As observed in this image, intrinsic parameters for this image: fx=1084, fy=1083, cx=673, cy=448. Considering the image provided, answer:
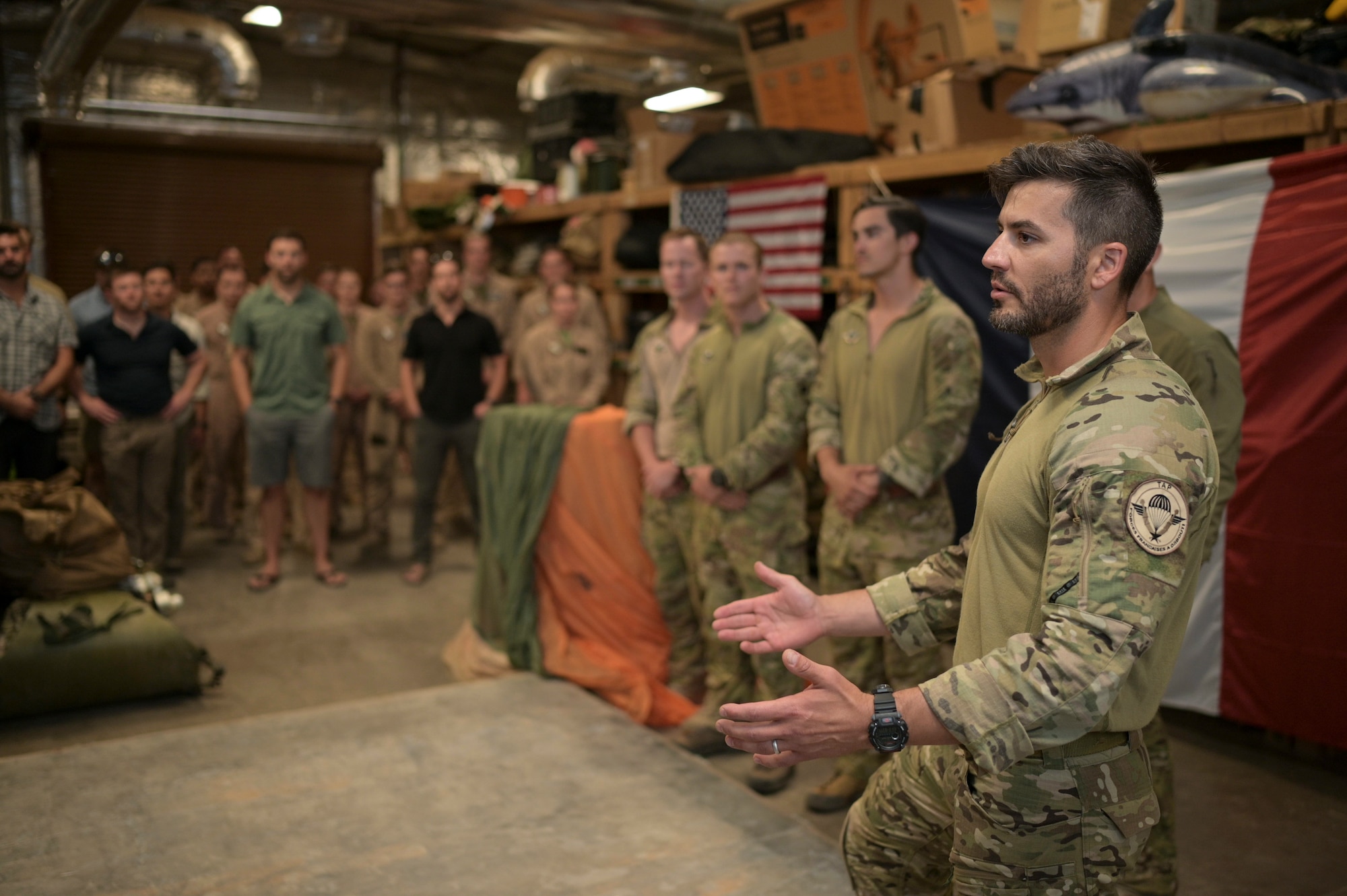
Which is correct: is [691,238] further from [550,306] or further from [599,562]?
[550,306]

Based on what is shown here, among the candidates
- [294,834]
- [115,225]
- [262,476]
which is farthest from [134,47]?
[294,834]

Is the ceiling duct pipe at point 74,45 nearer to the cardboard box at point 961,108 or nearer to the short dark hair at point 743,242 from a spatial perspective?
the short dark hair at point 743,242

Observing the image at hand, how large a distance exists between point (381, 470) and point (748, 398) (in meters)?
3.55

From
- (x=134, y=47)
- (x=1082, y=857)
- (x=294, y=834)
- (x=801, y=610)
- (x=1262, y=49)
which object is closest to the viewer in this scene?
(x=1082, y=857)

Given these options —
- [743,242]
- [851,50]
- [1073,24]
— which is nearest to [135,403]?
[743,242]

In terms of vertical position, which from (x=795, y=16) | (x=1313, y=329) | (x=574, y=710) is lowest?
(x=574, y=710)

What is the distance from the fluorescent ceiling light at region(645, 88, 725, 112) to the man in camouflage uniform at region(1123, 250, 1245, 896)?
787 cm

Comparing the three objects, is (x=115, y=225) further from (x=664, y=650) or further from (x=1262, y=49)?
(x=1262, y=49)

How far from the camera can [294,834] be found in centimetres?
277

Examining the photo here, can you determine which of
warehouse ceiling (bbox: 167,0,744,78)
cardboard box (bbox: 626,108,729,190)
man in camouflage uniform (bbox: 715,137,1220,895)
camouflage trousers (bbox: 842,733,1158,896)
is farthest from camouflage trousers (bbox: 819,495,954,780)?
warehouse ceiling (bbox: 167,0,744,78)

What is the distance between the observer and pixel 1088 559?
1.35m

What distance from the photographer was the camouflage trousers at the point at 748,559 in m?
3.60

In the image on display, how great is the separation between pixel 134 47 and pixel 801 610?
8972 mm

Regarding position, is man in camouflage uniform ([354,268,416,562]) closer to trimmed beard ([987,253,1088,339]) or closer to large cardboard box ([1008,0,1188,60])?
large cardboard box ([1008,0,1188,60])
